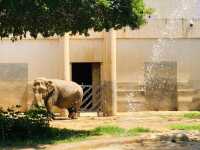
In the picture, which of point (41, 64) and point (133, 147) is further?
point (41, 64)

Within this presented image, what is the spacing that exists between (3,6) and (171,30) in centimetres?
1328

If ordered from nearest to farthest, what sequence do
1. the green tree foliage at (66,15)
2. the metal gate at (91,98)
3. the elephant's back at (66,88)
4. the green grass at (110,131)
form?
the green tree foliage at (66,15) → the green grass at (110,131) → the elephant's back at (66,88) → the metal gate at (91,98)

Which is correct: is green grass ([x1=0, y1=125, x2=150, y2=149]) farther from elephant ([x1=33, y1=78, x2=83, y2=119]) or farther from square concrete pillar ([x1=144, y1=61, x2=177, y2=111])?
square concrete pillar ([x1=144, y1=61, x2=177, y2=111])

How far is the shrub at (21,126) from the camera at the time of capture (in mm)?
14523

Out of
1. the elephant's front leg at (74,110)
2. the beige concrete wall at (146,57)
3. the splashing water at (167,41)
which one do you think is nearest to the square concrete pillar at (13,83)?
the elephant's front leg at (74,110)

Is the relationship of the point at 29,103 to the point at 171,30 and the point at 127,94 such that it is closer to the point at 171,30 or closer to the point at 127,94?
the point at 127,94

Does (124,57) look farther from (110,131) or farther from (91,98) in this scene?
(110,131)

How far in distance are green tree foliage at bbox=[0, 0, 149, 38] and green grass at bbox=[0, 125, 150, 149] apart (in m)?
2.11

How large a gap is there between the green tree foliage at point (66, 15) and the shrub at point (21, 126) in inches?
70.3

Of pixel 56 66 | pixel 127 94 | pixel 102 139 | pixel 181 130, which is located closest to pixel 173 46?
pixel 127 94

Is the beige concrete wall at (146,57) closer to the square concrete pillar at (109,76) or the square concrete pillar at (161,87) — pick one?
the square concrete pillar at (161,87)

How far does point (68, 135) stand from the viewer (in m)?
15.1

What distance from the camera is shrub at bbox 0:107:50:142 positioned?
14523mm

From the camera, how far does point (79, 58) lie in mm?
25203
